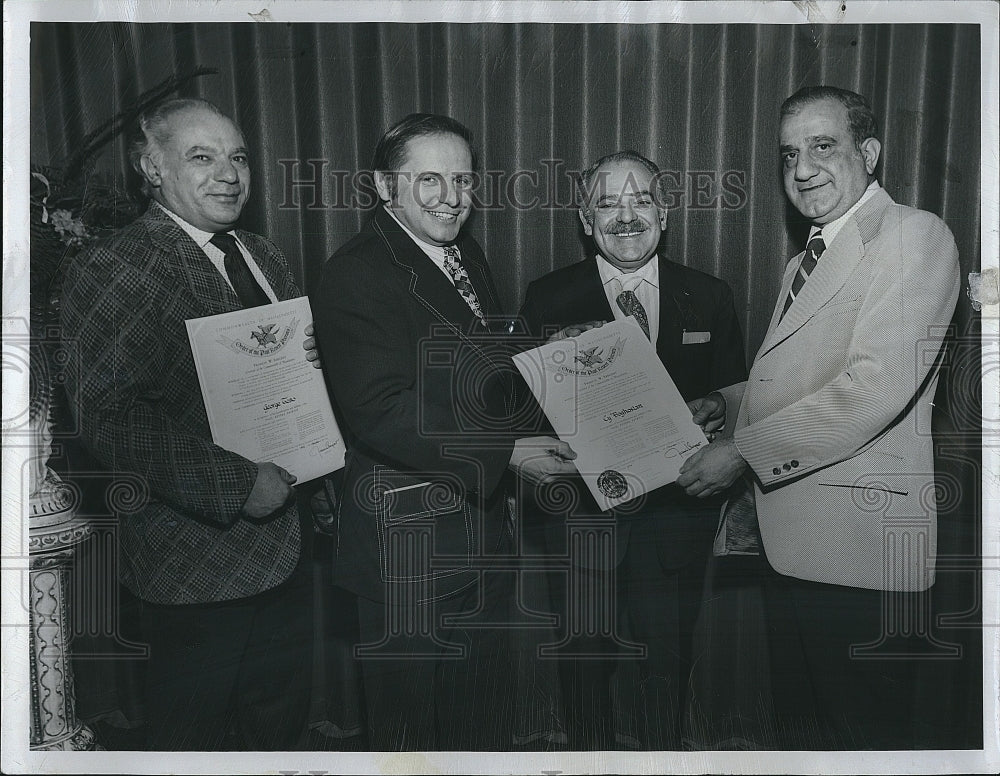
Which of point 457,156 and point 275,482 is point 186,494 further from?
point 457,156

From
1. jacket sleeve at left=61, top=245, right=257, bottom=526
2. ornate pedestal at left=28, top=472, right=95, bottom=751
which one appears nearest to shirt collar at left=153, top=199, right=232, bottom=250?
jacket sleeve at left=61, top=245, right=257, bottom=526

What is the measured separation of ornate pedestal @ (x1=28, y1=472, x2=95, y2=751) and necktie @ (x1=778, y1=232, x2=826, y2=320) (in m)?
1.59

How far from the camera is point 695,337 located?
1.79 meters

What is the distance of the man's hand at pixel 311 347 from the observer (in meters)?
1.76

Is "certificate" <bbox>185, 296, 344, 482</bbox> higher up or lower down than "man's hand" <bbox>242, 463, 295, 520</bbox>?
higher up

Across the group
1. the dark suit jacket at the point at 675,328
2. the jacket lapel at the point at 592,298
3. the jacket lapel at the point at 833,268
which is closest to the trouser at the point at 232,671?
the dark suit jacket at the point at 675,328

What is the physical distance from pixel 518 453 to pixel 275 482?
0.52 metres

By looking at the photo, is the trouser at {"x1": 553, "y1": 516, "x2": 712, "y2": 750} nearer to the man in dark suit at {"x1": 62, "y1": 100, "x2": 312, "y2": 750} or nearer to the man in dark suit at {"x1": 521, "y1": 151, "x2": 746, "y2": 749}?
the man in dark suit at {"x1": 521, "y1": 151, "x2": 746, "y2": 749}

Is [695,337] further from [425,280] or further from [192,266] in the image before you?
[192,266]

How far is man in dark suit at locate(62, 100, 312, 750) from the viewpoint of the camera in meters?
1.73

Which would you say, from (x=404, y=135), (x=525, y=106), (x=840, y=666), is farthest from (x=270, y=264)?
Answer: (x=840, y=666)

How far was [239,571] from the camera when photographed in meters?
1.76

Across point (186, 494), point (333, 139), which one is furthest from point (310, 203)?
point (186, 494)

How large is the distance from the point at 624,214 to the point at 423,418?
613 millimetres
